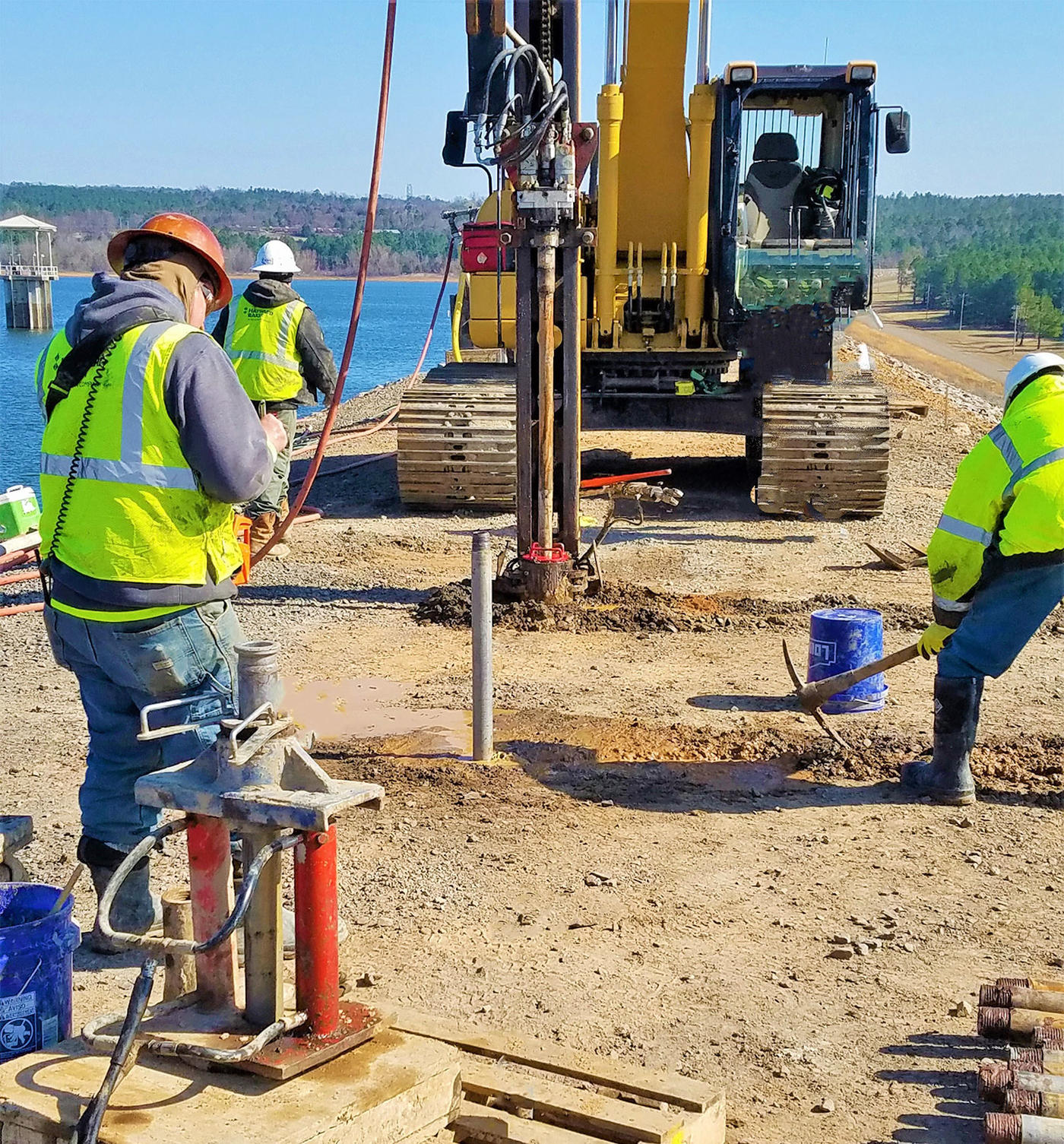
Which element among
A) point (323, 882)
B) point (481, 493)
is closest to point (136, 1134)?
point (323, 882)

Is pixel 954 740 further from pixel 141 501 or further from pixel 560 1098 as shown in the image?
pixel 141 501

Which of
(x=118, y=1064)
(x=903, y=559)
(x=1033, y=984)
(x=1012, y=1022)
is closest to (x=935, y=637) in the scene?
(x=1033, y=984)

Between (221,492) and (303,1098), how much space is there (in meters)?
1.86

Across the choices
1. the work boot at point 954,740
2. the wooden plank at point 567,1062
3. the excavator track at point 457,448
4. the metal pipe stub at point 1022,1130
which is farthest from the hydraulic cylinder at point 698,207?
the metal pipe stub at point 1022,1130

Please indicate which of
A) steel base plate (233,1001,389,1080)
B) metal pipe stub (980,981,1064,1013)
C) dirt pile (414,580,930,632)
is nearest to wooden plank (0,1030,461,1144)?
steel base plate (233,1001,389,1080)

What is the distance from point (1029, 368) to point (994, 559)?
857 mm

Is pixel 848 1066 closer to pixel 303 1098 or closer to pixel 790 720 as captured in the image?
pixel 303 1098

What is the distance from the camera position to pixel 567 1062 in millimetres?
3834

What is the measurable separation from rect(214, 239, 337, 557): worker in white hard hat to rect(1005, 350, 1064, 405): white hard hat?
536 centimetres

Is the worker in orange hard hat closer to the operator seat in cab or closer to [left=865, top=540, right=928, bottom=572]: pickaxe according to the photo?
Answer: [left=865, top=540, right=928, bottom=572]: pickaxe

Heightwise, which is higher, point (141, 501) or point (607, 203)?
point (607, 203)

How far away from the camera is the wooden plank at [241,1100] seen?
308 cm

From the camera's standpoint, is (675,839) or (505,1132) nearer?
(505,1132)

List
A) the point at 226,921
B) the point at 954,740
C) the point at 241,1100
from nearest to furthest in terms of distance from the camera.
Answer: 1. the point at 241,1100
2. the point at 226,921
3. the point at 954,740
